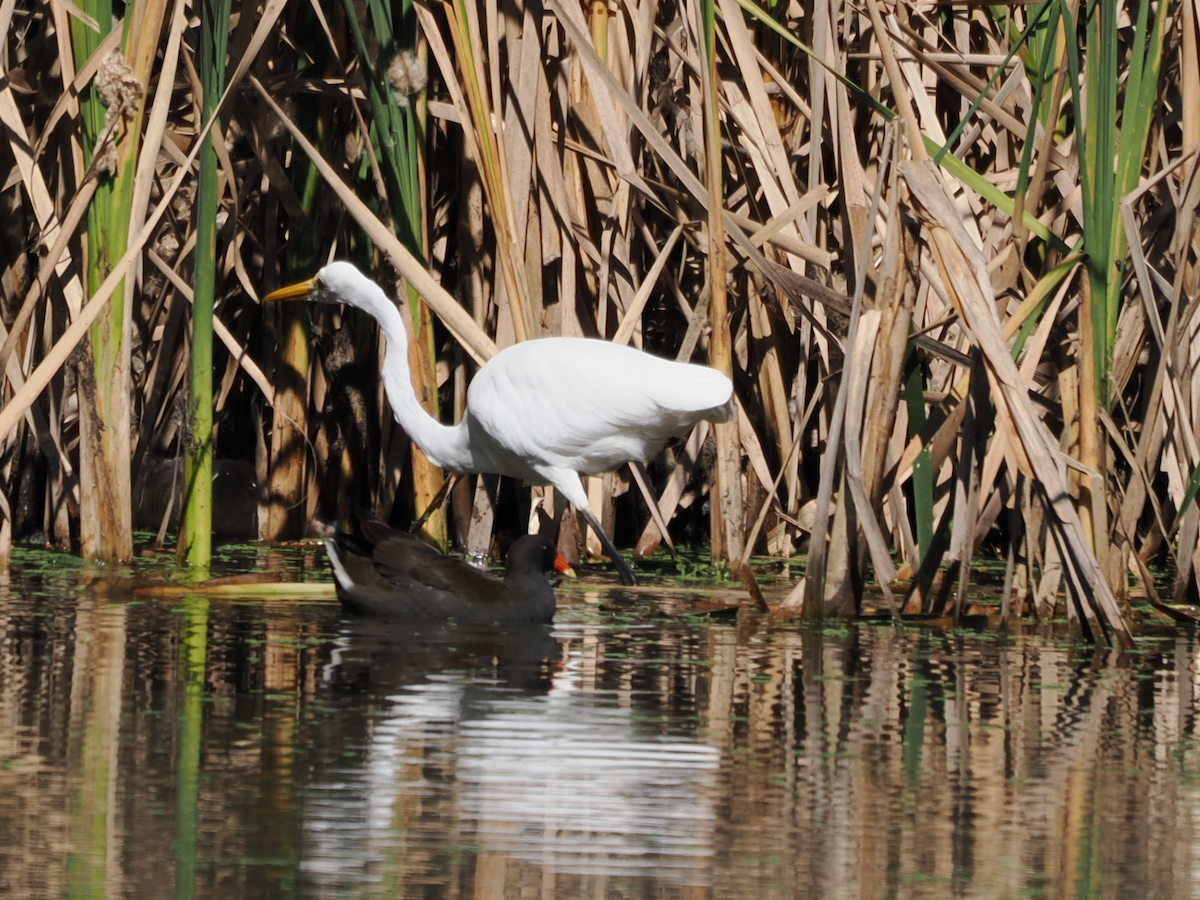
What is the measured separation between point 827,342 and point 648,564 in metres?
1.17

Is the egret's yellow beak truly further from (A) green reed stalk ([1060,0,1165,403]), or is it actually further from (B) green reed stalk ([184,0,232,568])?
(A) green reed stalk ([1060,0,1165,403])

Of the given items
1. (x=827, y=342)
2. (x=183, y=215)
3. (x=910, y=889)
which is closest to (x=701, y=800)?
(x=910, y=889)

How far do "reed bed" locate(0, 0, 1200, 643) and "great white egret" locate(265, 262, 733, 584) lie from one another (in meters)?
0.24

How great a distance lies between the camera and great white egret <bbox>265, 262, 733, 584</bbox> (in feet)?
20.2

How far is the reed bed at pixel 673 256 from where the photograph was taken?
5652 mm

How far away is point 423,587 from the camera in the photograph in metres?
5.91

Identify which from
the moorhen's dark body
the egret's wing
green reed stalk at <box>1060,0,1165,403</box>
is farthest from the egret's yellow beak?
green reed stalk at <box>1060,0,1165,403</box>

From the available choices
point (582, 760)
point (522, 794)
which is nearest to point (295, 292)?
point (582, 760)

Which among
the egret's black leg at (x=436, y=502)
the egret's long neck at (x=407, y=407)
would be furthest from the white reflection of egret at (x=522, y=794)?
the egret's black leg at (x=436, y=502)

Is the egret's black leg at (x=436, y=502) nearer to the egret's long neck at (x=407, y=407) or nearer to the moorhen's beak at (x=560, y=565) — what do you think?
the egret's long neck at (x=407, y=407)

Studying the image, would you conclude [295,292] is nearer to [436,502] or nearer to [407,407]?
[407,407]

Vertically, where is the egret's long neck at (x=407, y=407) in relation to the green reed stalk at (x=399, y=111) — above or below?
below

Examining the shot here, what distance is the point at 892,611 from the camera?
5.62m

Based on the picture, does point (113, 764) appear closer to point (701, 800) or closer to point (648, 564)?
point (701, 800)
